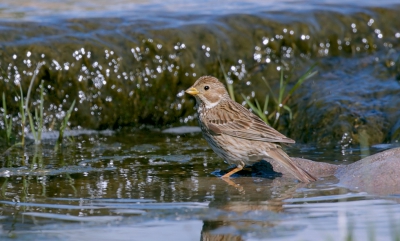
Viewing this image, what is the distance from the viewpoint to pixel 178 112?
411 inches

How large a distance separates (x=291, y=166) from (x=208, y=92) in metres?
1.71

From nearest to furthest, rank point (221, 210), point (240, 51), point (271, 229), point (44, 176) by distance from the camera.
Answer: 1. point (271, 229)
2. point (221, 210)
3. point (44, 176)
4. point (240, 51)

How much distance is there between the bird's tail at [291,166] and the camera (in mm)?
6672

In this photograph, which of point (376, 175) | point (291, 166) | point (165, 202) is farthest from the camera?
point (291, 166)

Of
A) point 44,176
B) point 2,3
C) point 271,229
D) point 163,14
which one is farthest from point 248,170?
point 2,3

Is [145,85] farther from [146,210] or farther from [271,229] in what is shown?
[271,229]

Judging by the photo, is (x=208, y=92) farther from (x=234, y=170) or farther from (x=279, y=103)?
(x=279, y=103)

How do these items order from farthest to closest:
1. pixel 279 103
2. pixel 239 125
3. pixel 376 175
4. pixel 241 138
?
pixel 279 103 → pixel 239 125 → pixel 241 138 → pixel 376 175

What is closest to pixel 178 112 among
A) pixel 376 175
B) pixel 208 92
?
pixel 208 92

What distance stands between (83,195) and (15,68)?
400 cm

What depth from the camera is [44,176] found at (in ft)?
23.3

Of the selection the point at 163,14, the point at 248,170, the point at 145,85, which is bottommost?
the point at 248,170

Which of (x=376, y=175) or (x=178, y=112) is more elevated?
(x=178, y=112)

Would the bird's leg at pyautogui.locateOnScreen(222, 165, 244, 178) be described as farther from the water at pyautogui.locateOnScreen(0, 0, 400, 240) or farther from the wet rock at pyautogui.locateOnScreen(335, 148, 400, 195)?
the wet rock at pyautogui.locateOnScreen(335, 148, 400, 195)
